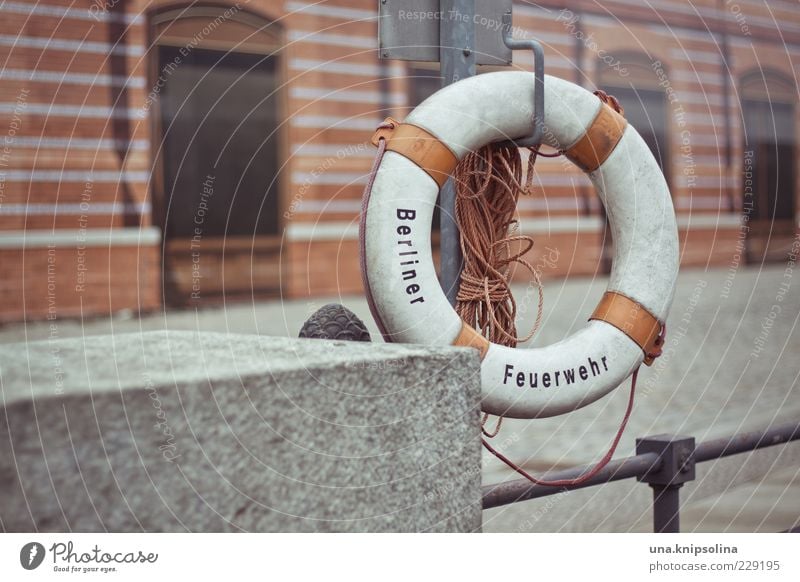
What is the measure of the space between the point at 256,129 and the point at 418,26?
8176 millimetres

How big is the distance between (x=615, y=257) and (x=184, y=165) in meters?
7.72

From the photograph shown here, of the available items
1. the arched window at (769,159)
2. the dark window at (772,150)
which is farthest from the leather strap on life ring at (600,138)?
the dark window at (772,150)

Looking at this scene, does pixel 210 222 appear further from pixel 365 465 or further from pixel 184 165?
pixel 365 465

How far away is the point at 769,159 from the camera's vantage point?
15.4 meters

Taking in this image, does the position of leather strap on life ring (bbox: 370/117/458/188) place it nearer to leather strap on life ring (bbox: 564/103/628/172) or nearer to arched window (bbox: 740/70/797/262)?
leather strap on life ring (bbox: 564/103/628/172)

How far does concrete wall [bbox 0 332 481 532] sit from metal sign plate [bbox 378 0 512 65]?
3.40 ft

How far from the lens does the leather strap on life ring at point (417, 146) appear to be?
102 inches

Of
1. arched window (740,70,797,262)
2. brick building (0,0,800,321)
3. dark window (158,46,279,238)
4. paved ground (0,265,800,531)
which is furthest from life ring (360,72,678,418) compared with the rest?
arched window (740,70,797,262)

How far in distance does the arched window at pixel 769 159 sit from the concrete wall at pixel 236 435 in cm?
1182

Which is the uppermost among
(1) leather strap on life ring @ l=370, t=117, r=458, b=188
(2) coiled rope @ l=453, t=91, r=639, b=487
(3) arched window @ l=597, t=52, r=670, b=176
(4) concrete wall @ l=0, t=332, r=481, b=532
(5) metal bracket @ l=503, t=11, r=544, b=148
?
(3) arched window @ l=597, t=52, r=670, b=176

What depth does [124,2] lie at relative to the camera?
9.34 metres

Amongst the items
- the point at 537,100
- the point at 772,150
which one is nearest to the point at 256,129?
the point at 772,150
